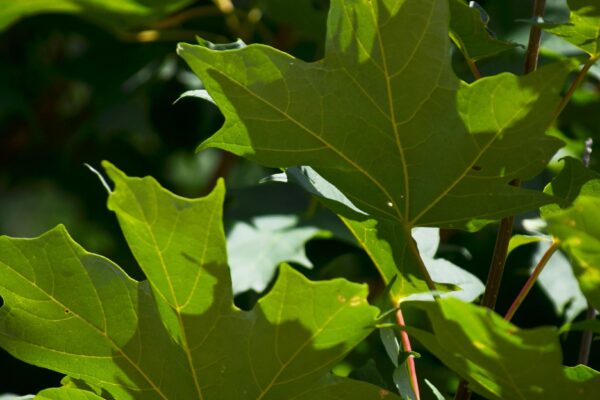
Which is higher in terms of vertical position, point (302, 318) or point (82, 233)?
point (302, 318)

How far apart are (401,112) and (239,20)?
1035mm

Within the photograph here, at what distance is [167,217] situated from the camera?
560 mm

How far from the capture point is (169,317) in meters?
0.60

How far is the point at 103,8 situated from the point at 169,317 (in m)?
0.87

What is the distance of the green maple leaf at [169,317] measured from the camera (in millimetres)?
559

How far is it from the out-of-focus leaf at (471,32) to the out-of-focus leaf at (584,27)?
0.04 metres

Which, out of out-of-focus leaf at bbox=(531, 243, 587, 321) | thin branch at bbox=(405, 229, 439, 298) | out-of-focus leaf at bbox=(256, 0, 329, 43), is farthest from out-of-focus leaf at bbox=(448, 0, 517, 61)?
out-of-focus leaf at bbox=(256, 0, 329, 43)

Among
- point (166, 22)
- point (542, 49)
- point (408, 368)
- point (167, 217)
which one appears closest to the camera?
point (167, 217)

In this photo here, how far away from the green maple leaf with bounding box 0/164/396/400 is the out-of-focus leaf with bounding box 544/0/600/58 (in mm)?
238

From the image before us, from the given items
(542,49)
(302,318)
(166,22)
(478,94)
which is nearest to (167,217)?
(302,318)

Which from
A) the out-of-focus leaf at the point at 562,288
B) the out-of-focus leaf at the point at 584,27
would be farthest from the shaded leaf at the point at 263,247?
the out-of-focus leaf at the point at 584,27

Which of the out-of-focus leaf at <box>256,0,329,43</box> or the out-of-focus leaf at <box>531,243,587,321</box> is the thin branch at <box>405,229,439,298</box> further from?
the out-of-focus leaf at <box>256,0,329,43</box>

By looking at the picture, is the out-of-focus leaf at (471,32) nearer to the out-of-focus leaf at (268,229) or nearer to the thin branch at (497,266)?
the thin branch at (497,266)

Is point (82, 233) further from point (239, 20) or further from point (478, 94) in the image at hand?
point (478, 94)
